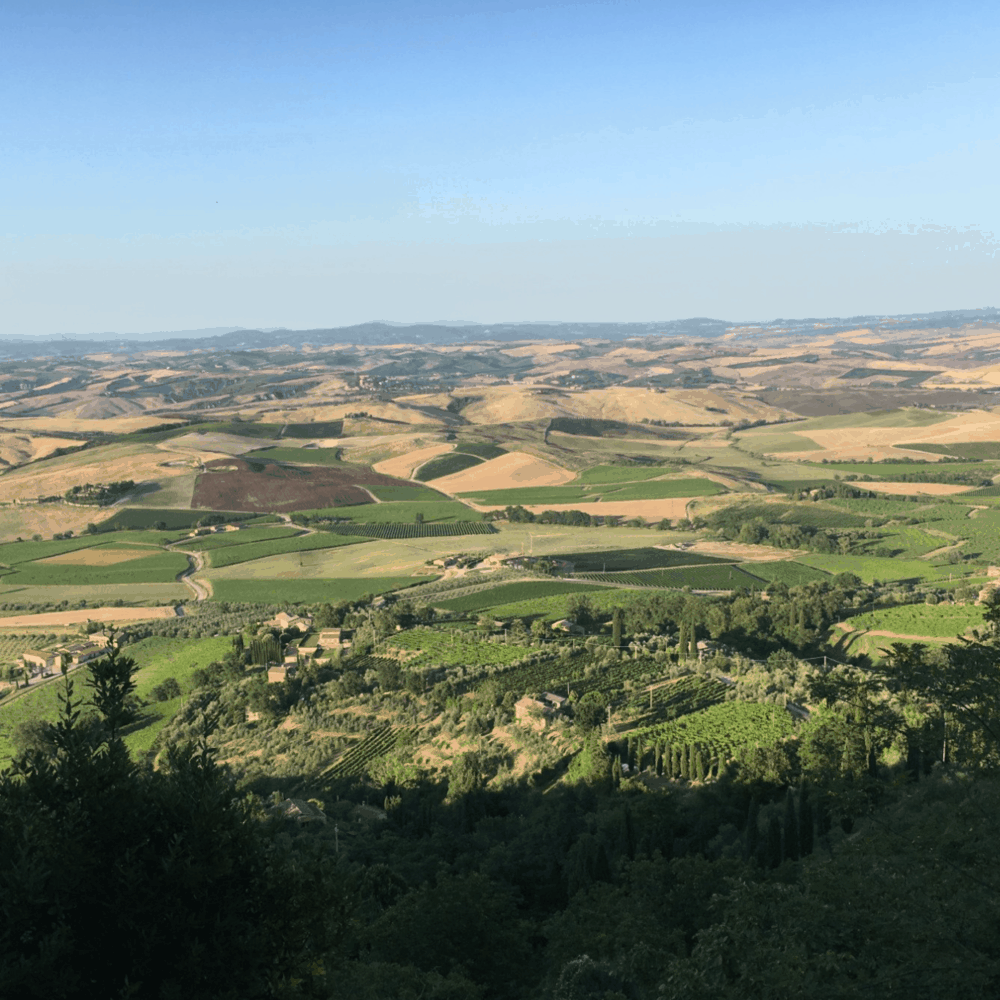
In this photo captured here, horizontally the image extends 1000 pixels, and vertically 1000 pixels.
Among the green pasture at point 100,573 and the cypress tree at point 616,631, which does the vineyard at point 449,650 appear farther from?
the green pasture at point 100,573

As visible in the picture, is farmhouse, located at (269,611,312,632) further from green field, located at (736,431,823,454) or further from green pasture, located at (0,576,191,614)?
green field, located at (736,431,823,454)

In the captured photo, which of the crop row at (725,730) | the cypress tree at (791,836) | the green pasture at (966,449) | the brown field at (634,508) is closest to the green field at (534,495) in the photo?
the brown field at (634,508)

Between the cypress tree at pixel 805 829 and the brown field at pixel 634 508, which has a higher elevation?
the cypress tree at pixel 805 829

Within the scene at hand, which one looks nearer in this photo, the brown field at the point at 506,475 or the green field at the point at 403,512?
the green field at the point at 403,512

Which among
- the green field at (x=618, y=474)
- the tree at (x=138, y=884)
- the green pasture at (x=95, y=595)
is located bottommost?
the green pasture at (x=95, y=595)

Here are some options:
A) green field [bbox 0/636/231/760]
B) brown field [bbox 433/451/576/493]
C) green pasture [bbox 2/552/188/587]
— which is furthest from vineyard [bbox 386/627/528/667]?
brown field [bbox 433/451/576/493]

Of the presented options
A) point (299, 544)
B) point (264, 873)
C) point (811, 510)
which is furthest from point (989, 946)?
point (811, 510)
